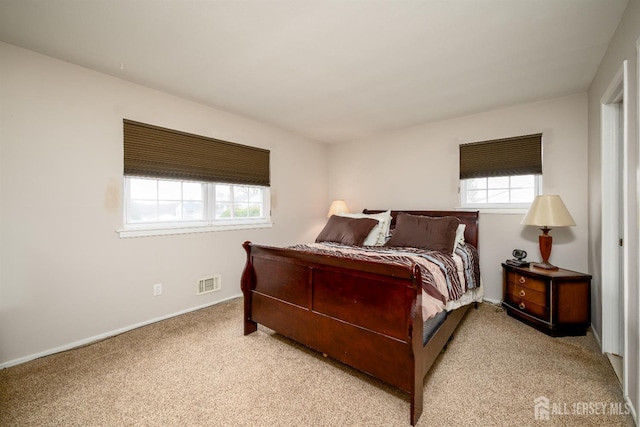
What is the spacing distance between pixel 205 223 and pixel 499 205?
3.54m

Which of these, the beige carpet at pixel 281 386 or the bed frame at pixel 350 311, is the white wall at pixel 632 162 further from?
the bed frame at pixel 350 311

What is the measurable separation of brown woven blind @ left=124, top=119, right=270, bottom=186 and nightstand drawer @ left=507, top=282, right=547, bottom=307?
3.13 m

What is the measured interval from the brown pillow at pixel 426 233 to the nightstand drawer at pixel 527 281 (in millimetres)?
710

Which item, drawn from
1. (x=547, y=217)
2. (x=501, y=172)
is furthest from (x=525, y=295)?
(x=501, y=172)

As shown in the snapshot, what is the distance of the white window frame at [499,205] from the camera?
303cm

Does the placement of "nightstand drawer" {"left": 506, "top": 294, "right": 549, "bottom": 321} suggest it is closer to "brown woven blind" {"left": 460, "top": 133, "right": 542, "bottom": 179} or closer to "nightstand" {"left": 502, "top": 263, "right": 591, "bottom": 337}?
"nightstand" {"left": 502, "top": 263, "right": 591, "bottom": 337}

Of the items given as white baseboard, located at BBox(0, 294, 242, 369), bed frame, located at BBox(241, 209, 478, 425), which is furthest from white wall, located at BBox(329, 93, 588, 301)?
white baseboard, located at BBox(0, 294, 242, 369)

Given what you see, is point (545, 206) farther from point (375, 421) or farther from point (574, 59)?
point (375, 421)

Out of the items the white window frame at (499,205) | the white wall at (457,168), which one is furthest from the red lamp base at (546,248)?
the white window frame at (499,205)

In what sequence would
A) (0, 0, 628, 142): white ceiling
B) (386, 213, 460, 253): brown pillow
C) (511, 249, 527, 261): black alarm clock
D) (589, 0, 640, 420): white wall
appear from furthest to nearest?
(511, 249, 527, 261): black alarm clock → (386, 213, 460, 253): brown pillow → (0, 0, 628, 142): white ceiling → (589, 0, 640, 420): white wall

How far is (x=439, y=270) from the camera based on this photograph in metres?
2.12

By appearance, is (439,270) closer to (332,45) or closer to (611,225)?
Result: (611,225)

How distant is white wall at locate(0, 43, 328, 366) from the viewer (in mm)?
1996

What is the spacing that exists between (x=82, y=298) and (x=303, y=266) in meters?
1.94
